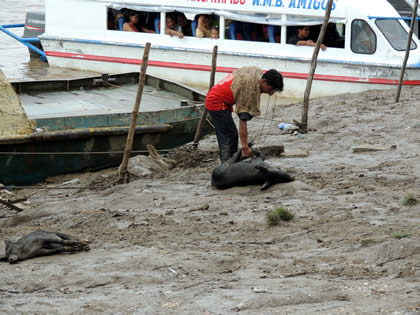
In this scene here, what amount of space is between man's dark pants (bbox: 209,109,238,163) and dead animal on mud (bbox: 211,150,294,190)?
29 centimetres

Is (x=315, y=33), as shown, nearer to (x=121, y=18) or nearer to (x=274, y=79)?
(x=121, y=18)

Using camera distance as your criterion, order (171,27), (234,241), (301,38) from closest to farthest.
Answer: (234,241)
(301,38)
(171,27)

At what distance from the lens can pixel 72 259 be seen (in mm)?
6031

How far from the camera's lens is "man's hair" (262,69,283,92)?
26.4 feet

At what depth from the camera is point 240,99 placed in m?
8.34

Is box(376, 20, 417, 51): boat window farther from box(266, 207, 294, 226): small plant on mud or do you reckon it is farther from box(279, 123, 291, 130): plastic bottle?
box(266, 207, 294, 226): small plant on mud

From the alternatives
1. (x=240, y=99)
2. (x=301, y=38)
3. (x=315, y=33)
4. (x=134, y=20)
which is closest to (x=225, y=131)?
(x=240, y=99)

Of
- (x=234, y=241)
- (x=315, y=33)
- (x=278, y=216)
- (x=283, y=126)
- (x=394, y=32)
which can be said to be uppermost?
(x=394, y=32)

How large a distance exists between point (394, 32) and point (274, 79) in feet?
27.3

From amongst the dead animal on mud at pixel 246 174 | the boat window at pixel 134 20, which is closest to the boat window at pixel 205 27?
the boat window at pixel 134 20

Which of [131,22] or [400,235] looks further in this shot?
[131,22]

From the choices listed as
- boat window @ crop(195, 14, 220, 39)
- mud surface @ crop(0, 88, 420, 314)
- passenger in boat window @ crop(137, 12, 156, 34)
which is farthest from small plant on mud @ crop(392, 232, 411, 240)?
passenger in boat window @ crop(137, 12, 156, 34)

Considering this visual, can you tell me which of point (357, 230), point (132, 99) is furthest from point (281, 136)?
point (357, 230)

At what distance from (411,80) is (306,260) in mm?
10590
